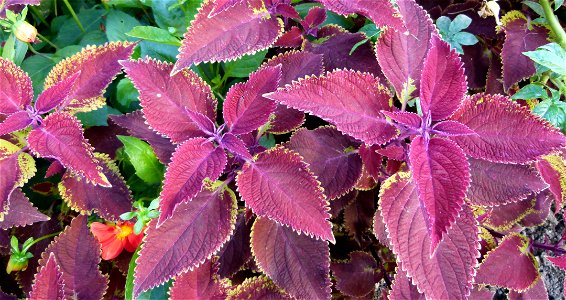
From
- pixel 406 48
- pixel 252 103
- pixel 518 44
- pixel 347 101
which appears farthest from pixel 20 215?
pixel 518 44

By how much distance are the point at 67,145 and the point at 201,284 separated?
31 centimetres

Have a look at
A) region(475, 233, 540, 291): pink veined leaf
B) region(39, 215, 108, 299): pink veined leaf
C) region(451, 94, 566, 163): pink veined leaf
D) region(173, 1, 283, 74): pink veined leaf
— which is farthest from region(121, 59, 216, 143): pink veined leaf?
region(475, 233, 540, 291): pink veined leaf

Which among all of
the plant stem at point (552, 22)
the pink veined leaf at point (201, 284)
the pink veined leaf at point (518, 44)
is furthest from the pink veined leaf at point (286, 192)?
the plant stem at point (552, 22)

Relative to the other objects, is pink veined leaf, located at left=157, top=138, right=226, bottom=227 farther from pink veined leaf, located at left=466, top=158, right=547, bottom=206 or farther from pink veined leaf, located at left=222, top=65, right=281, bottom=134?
pink veined leaf, located at left=466, top=158, right=547, bottom=206

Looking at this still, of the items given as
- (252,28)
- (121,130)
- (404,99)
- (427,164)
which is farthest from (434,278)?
(121,130)

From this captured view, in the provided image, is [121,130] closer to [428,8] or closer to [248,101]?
[248,101]

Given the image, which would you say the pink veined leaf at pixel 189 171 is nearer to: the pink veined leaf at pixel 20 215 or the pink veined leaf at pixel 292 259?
the pink veined leaf at pixel 292 259

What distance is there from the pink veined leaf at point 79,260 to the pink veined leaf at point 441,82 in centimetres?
61

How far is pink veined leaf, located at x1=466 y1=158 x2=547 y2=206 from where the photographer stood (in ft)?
2.72

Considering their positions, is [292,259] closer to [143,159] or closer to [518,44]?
[143,159]

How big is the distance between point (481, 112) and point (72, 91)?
26.6 inches

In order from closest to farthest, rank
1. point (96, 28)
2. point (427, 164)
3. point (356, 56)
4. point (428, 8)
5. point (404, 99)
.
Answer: point (427, 164) → point (404, 99) → point (356, 56) → point (428, 8) → point (96, 28)

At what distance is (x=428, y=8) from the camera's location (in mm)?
1157

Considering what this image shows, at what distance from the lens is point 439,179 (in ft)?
2.12
